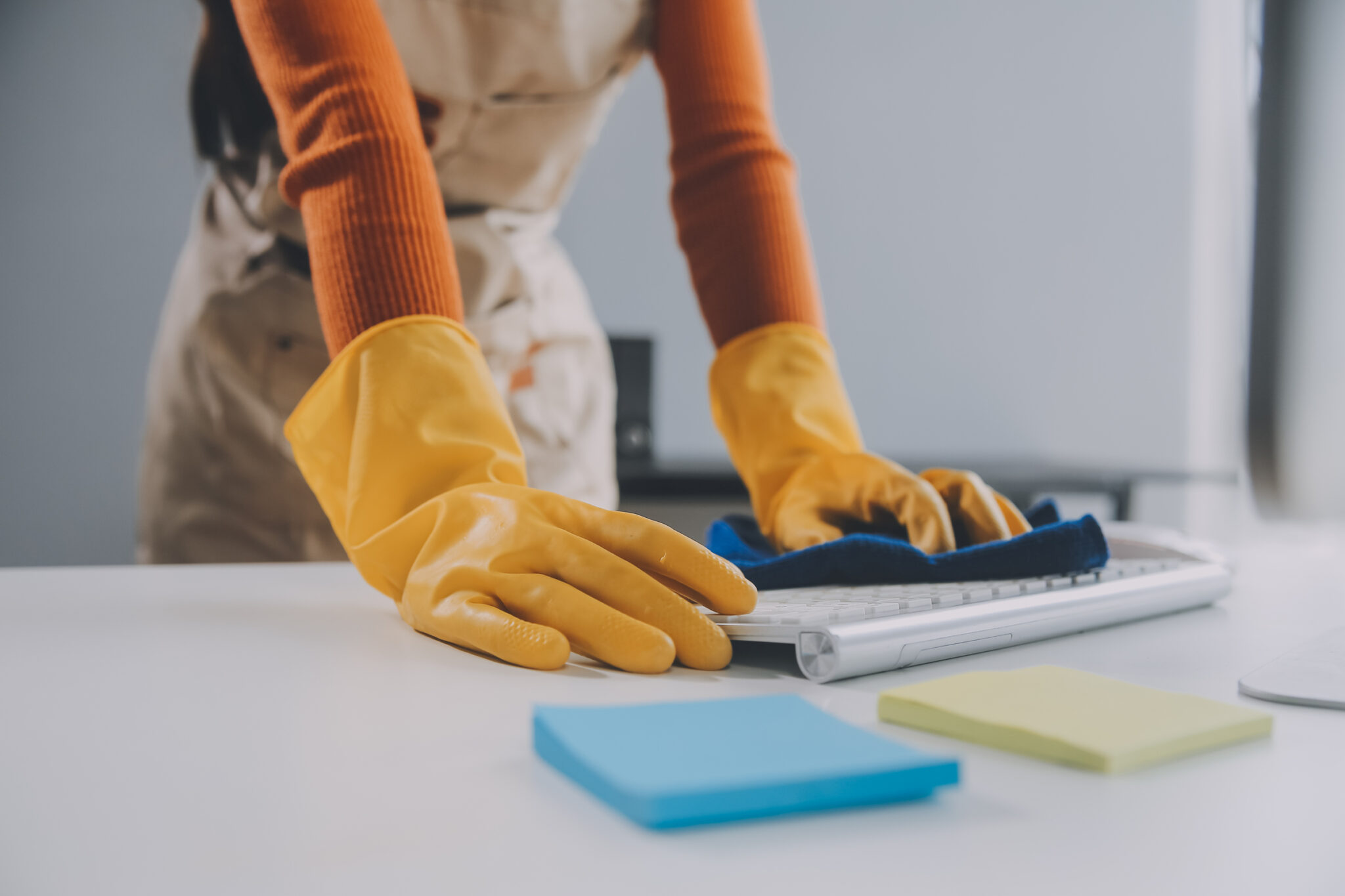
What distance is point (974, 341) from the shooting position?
2.62 metres

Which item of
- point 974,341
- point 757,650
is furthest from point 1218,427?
point 757,650

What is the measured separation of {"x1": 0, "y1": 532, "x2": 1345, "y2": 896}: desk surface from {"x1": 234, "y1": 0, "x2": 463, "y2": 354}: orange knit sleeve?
0.27m

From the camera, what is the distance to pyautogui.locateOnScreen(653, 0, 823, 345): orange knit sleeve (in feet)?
3.01

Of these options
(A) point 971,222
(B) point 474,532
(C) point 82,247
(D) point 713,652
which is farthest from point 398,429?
(A) point 971,222

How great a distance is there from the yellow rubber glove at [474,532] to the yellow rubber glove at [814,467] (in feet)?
0.76

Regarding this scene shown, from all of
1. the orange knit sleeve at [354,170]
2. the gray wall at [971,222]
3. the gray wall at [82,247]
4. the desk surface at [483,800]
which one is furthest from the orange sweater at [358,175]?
the gray wall at [82,247]

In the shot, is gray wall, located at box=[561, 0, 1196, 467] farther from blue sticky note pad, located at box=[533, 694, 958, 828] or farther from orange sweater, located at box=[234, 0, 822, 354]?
blue sticky note pad, located at box=[533, 694, 958, 828]

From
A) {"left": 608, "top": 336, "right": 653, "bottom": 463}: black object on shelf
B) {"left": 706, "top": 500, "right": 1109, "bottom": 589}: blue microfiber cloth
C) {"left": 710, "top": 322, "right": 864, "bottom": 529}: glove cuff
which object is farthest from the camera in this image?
{"left": 608, "top": 336, "right": 653, "bottom": 463}: black object on shelf

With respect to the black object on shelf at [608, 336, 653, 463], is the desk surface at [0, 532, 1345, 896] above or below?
above

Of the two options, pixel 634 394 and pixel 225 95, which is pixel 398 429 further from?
pixel 634 394

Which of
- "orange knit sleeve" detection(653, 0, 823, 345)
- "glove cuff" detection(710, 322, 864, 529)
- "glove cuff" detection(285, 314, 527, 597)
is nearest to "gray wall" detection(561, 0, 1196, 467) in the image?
"orange knit sleeve" detection(653, 0, 823, 345)

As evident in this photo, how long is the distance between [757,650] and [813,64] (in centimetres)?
228

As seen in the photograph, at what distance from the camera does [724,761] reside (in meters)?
0.27

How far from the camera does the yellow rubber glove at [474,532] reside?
1.52 feet
